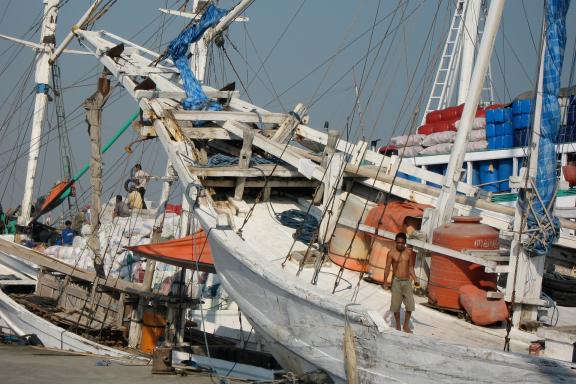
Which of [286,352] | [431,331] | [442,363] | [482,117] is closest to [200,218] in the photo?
[286,352]

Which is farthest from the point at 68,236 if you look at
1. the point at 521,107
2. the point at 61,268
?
the point at 521,107

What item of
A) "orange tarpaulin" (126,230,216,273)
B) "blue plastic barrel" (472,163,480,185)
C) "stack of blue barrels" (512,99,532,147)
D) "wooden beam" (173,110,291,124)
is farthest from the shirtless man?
"blue plastic barrel" (472,163,480,185)

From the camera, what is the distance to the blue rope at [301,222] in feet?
38.5

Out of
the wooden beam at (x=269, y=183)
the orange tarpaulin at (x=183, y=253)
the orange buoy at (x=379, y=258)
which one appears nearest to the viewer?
the orange buoy at (x=379, y=258)

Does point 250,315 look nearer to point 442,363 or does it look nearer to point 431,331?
point 431,331

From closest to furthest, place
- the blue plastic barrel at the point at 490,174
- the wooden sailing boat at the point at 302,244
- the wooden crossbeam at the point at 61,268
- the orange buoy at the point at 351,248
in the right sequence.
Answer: the wooden sailing boat at the point at 302,244
the orange buoy at the point at 351,248
the wooden crossbeam at the point at 61,268
the blue plastic barrel at the point at 490,174

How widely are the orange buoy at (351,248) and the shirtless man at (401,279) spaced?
150 centimetres

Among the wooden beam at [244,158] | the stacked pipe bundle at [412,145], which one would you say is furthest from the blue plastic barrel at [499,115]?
the wooden beam at [244,158]

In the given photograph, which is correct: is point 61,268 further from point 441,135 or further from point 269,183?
point 441,135

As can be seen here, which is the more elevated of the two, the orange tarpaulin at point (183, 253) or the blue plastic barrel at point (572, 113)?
the blue plastic barrel at point (572, 113)

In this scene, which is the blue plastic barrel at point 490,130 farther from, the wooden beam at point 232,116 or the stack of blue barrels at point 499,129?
the wooden beam at point 232,116

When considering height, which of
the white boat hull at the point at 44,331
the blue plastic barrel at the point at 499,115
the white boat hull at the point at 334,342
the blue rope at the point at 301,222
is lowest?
the white boat hull at the point at 44,331

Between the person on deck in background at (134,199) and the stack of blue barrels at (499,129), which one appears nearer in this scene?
the stack of blue barrels at (499,129)

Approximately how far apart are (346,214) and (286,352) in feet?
8.94
